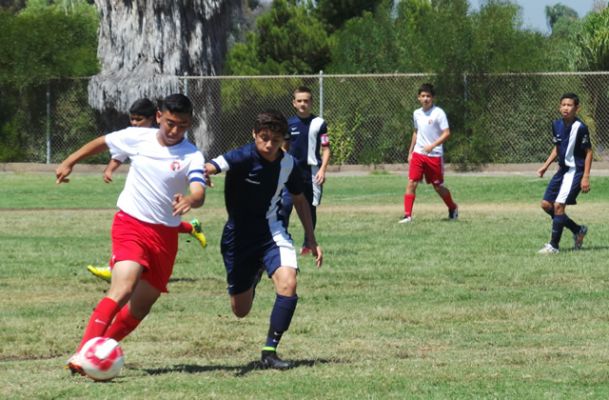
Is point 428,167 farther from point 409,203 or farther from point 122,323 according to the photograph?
point 122,323

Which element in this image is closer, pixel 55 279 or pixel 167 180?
pixel 167 180

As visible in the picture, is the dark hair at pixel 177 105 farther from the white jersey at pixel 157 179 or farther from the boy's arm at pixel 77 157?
the boy's arm at pixel 77 157

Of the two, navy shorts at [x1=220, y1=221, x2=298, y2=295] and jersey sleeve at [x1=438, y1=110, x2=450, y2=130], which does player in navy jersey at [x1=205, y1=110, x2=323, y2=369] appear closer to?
navy shorts at [x1=220, y1=221, x2=298, y2=295]

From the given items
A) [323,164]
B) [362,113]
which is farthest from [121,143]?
[362,113]

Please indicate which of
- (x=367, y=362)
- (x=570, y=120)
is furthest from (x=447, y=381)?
(x=570, y=120)

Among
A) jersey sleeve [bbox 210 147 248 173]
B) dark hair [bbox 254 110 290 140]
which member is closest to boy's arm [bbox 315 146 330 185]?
jersey sleeve [bbox 210 147 248 173]

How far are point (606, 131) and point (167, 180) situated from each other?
24.7m

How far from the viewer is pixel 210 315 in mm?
11797

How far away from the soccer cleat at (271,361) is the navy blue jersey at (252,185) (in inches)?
34.3

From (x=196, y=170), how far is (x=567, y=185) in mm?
8432

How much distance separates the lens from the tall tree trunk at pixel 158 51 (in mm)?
35125

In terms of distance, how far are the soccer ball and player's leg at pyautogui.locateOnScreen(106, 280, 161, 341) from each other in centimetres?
74

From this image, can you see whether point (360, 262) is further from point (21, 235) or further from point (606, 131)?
point (606, 131)

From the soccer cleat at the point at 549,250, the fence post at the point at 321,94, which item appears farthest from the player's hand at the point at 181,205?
the fence post at the point at 321,94
